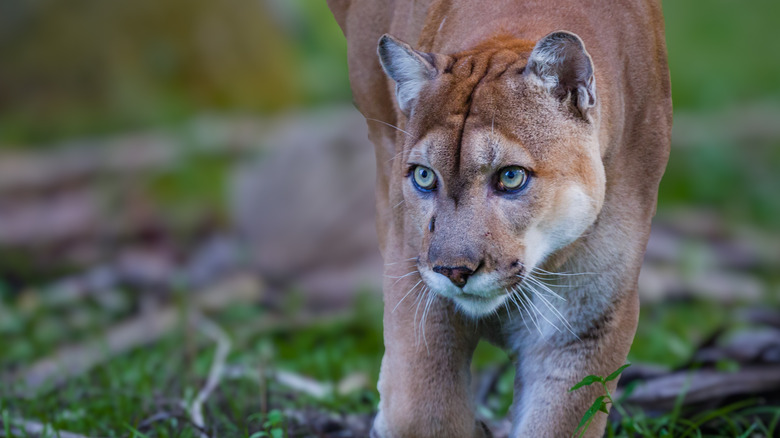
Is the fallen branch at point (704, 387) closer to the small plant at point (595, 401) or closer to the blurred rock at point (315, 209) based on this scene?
the small plant at point (595, 401)

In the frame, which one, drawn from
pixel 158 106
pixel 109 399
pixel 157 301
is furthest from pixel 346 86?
pixel 109 399

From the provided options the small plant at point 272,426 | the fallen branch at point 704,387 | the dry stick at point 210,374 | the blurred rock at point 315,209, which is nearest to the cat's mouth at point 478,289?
the small plant at point 272,426

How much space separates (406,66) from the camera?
3.04 meters

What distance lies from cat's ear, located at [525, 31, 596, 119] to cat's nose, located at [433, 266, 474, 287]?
63cm

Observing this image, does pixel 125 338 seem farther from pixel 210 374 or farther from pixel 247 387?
pixel 247 387

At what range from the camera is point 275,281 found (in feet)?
25.9

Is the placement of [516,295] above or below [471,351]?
above

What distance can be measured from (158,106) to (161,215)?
5.88 ft

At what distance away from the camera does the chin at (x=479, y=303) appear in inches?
116

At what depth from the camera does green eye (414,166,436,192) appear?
9.91 feet

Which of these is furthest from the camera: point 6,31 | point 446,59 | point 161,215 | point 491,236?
point 6,31

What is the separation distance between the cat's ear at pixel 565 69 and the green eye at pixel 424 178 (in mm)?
446

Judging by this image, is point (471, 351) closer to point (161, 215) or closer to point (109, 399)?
point (109, 399)

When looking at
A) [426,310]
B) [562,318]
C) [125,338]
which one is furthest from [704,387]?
[125,338]
